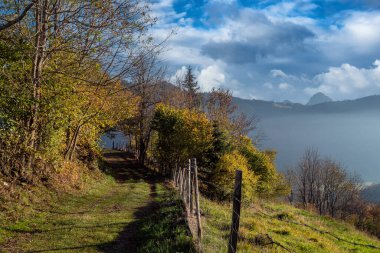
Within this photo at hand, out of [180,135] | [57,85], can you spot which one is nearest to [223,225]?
[57,85]

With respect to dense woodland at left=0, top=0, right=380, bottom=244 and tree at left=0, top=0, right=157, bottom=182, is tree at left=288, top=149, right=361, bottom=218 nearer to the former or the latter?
dense woodland at left=0, top=0, right=380, bottom=244

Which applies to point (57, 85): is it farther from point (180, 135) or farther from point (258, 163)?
point (258, 163)

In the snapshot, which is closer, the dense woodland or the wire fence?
the wire fence

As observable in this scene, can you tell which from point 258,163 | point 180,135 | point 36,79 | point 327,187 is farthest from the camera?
point 327,187

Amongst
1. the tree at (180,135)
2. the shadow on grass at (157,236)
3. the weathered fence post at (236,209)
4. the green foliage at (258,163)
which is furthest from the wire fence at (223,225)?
the green foliage at (258,163)

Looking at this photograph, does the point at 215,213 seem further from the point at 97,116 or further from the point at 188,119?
the point at 188,119

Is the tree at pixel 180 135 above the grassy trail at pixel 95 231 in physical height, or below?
above

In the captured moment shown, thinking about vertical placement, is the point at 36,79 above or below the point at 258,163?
above

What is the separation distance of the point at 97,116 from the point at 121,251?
15.8 metres

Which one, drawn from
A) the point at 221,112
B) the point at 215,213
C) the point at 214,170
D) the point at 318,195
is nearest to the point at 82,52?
the point at 215,213

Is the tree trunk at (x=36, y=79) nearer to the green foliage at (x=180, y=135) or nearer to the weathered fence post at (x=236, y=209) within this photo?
the weathered fence post at (x=236, y=209)

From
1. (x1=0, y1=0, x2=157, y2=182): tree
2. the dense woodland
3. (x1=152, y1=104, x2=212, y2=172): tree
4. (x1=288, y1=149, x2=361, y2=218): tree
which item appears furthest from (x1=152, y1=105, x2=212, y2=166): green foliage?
(x1=288, y1=149, x2=361, y2=218): tree

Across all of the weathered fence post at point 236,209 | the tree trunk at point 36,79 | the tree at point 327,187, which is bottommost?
the tree at point 327,187

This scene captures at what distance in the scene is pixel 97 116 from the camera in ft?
84.9
